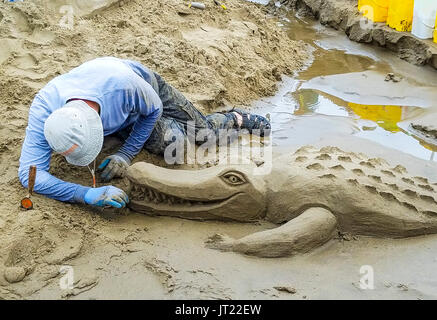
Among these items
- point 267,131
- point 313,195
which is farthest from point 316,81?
point 313,195

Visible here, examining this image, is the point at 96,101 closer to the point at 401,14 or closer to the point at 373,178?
the point at 373,178

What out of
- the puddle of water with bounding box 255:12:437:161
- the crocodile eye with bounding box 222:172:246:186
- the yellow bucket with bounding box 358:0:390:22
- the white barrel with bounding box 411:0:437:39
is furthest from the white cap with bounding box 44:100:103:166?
the yellow bucket with bounding box 358:0:390:22

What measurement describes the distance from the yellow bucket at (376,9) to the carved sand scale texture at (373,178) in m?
4.52

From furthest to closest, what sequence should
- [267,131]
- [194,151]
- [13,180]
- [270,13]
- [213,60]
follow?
1. [270,13]
2. [213,60]
3. [267,131]
4. [194,151]
5. [13,180]

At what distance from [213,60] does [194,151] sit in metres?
1.83

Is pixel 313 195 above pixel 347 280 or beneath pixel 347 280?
above

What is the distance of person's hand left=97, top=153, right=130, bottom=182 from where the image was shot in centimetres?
322

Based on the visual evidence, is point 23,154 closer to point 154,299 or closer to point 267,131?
point 154,299

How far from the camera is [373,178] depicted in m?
2.89

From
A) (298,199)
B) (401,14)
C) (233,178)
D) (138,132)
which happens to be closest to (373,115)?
(401,14)

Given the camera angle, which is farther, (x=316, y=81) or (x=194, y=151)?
(x=316, y=81)

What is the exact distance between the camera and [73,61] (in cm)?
468

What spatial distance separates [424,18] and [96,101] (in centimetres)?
474

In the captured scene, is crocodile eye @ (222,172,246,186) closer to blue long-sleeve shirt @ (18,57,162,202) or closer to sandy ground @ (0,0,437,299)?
sandy ground @ (0,0,437,299)
